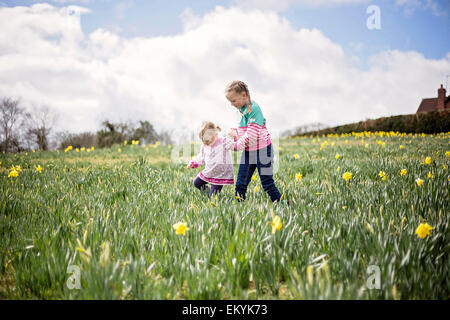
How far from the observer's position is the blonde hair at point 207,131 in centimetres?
390

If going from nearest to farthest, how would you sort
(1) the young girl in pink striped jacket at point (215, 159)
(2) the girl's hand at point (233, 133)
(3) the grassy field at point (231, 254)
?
(3) the grassy field at point (231, 254) → (2) the girl's hand at point (233, 133) → (1) the young girl in pink striped jacket at point (215, 159)

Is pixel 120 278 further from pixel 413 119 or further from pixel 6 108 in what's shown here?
pixel 413 119

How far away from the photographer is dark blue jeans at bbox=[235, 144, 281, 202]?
3432mm

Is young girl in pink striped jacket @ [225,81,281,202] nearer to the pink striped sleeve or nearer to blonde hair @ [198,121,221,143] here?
the pink striped sleeve

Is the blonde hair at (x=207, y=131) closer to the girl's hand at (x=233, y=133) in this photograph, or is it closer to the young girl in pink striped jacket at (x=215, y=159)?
the young girl in pink striped jacket at (x=215, y=159)

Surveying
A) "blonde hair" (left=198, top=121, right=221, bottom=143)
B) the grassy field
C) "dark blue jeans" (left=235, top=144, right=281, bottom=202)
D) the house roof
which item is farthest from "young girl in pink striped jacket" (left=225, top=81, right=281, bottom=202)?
the house roof

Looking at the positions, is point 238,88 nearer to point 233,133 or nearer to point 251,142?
point 233,133

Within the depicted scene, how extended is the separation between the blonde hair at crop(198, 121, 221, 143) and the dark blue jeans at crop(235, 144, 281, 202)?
2.06 ft

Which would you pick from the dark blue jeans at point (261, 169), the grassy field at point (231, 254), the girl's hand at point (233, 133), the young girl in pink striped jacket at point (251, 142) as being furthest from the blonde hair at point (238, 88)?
the grassy field at point (231, 254)

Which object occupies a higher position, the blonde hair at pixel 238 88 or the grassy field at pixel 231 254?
the blonde hair at pixel 238 88

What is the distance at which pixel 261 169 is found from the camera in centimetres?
343
